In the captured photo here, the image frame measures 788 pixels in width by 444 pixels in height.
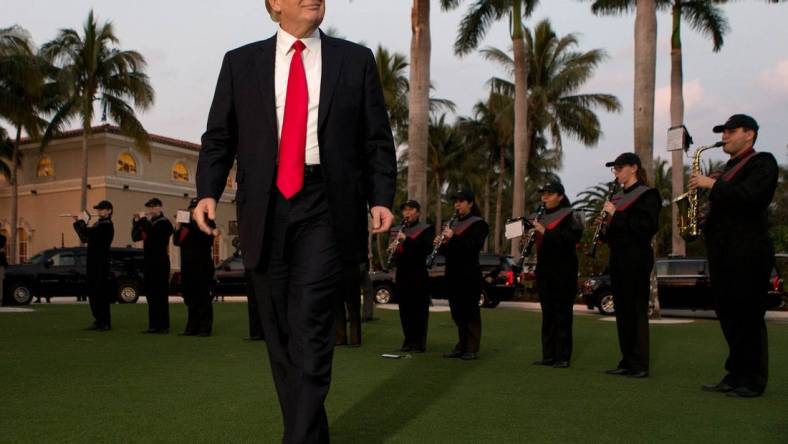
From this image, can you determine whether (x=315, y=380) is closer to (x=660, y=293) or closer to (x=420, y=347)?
(x=420, y=347)

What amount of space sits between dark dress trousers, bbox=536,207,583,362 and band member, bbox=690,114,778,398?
196cm

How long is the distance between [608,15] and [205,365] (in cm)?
2304

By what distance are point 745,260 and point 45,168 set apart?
138 ft

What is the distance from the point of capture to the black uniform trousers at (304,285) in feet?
11.7

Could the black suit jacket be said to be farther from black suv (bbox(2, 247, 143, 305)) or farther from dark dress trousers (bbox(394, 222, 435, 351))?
black suv (bbox(2, 247, 143, 305))

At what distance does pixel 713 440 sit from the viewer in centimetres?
468

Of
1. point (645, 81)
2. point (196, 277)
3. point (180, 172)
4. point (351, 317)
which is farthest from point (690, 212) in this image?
point (180, 172)

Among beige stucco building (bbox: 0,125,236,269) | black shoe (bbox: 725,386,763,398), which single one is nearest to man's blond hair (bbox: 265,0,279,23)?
black shoe (bbox: 725,386,763,398)

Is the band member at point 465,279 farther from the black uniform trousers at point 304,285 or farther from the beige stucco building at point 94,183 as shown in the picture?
the beige stucco building at point 94,183

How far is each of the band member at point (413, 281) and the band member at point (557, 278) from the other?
5.52 ft

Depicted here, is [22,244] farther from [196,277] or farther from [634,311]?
[634,311]

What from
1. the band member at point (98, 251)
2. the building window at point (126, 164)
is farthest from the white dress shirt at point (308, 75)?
the building window at point (126, 164)

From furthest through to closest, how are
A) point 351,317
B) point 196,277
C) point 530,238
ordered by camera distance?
point 196,277
point 351,317
point 530,238

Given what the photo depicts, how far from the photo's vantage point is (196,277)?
11.7 meters
